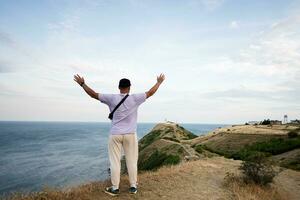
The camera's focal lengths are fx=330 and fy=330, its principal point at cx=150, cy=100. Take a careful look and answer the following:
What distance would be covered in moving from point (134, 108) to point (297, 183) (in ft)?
37.9

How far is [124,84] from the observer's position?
8367mm

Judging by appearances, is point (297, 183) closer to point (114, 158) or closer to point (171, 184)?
point (171, 184)

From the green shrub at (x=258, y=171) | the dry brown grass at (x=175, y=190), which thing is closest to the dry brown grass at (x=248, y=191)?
the dry brown grass at (x=175, y=190)

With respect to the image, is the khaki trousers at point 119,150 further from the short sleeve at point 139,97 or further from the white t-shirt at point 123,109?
the short sleeve at point 139,97

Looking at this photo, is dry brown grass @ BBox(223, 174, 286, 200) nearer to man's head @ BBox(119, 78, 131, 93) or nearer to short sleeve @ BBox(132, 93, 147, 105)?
short sleeve @ BBox(132, 93, 147, 105)

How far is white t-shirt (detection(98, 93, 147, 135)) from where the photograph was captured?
27.2 feet

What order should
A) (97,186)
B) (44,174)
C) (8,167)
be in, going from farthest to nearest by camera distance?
(8,167) < (44,174) < (97,186)

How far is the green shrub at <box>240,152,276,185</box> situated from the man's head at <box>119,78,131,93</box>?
7185 millimetres

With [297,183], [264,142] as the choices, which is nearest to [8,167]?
[264,142]

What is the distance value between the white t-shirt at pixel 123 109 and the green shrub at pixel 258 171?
679cm

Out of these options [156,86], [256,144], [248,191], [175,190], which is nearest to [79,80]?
[156,86]

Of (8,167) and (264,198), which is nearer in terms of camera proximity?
(264,198)

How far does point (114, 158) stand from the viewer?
829 centimetres

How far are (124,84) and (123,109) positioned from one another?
635mm
